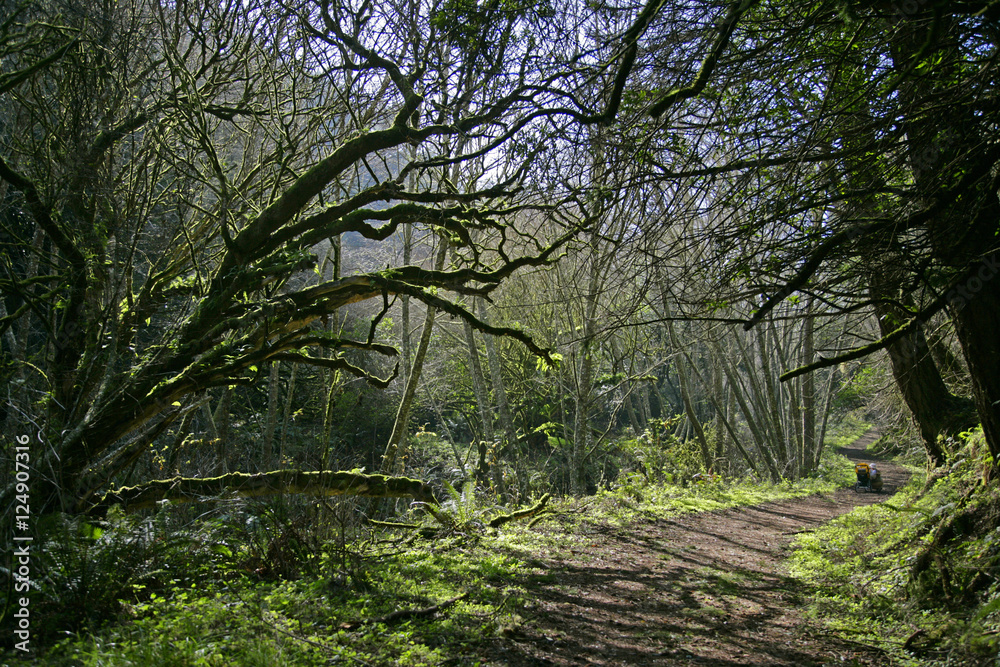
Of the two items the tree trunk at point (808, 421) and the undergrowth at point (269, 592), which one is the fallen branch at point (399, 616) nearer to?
the undergrowth at point (269, 592)

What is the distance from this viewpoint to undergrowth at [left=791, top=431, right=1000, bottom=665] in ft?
11.2

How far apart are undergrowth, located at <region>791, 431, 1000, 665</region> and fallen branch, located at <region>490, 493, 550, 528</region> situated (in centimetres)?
328

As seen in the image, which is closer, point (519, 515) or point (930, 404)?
point (930, 404)

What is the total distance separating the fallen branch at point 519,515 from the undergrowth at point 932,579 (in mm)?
3283

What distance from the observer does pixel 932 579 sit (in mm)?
4090

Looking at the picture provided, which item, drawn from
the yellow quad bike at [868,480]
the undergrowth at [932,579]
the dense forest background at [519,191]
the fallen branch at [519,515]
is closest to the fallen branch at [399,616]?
the dense forest background at [519,191]

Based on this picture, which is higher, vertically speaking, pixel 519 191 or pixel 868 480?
pixel 519 191

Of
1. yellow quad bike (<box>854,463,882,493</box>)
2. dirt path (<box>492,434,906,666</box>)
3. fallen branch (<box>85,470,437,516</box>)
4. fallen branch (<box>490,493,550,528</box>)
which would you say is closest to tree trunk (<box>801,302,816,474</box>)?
yellow quad bike (<box>854,463,882,493</box>)

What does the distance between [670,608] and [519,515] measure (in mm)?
3264

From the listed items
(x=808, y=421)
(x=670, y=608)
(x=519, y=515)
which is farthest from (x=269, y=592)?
(x=808, y=421)

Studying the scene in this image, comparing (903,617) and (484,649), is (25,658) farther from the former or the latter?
(903,617)

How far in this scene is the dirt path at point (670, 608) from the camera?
367 centimetres

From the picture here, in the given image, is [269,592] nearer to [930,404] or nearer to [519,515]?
[519,515]

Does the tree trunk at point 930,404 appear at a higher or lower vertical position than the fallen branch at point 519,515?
higher
